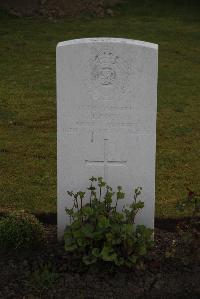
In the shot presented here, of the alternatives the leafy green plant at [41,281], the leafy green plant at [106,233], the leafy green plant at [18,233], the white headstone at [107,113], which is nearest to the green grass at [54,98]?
the leafy green plant at [18,233]

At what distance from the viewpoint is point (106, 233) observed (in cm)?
441

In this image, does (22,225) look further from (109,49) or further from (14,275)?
(109,49)

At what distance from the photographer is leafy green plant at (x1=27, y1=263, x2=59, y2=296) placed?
14.1 ft

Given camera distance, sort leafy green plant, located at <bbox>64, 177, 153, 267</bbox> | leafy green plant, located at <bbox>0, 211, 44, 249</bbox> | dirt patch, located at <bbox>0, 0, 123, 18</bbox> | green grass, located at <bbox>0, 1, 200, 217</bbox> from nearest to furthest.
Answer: leafy green plant, located at <bbox>64, 177, 153, 267</bbox> < leafy green plant, located at <bbox>0, 211, 44, 249</bbox> < green grass, located at <bbox>0, 1, 200, 217</bbox> < dirt patch, located at <bbox>0, 0, 123, 18</bbox>

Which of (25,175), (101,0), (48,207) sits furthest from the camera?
(101,0)

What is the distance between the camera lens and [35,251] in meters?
4.79

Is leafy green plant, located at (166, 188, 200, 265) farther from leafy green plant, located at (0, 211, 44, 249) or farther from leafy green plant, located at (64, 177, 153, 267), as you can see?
leafy green plant, located at (0, 211, 44, 249)

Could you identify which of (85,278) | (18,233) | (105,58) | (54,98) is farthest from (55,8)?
(85,278)

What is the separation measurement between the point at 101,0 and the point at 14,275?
1371 cm

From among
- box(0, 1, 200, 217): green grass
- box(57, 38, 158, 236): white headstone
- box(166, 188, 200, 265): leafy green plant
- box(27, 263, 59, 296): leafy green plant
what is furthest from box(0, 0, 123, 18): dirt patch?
box(27, 263, 59, 296): leafy green plant

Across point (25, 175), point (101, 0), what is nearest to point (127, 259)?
point (25, 175)

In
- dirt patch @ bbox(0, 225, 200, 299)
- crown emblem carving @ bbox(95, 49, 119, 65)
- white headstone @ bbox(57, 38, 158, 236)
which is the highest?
crown emblem carving @ bbox(95, 49, 119, 65)

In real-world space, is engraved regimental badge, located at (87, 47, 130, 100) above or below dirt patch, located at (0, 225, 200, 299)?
above

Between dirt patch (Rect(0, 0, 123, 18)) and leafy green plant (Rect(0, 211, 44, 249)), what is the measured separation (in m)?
11.9
